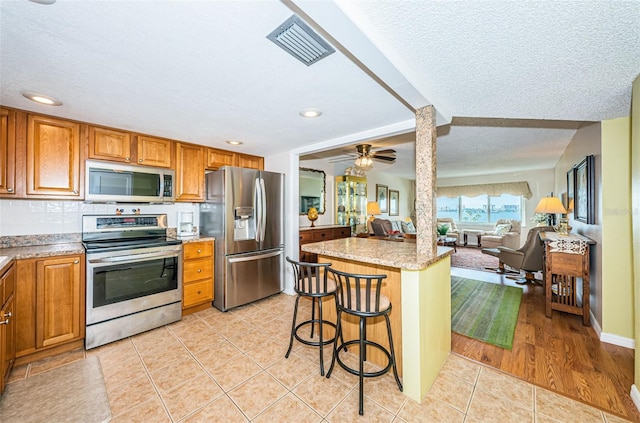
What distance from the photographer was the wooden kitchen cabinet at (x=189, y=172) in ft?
10.4

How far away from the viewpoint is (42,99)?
6.48 feet

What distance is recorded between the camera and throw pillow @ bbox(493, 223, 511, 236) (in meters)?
7.19

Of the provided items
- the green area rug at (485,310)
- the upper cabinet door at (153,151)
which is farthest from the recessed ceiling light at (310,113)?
the green area rug at (485,310)

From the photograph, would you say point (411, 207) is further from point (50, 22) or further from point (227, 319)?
point (50, 22)

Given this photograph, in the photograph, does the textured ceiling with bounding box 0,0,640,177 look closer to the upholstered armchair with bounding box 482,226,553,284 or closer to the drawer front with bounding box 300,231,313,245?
the drawer front with bounding box 300,231,313,245

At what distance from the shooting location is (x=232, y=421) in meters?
1.52

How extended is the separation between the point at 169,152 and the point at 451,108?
321 centimetres

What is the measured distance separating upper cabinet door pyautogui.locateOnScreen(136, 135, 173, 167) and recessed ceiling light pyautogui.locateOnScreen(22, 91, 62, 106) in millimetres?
796

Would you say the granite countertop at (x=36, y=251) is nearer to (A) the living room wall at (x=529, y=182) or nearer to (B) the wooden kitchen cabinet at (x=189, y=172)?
(B) the wooden kitchen cabinet at (x=189, y=172)

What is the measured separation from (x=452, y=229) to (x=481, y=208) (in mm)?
1187

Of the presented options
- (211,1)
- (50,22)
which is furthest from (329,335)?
(50,22)

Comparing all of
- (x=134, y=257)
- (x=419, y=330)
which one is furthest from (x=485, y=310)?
(x=134, y=257)

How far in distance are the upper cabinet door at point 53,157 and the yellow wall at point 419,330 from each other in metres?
3.25

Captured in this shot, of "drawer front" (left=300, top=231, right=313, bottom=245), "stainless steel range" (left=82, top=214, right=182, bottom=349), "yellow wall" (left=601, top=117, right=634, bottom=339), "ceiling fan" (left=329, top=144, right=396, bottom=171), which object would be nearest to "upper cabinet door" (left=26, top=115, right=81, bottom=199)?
"stainless steel range" (left=82, top=214, right=182, bottom=349)
